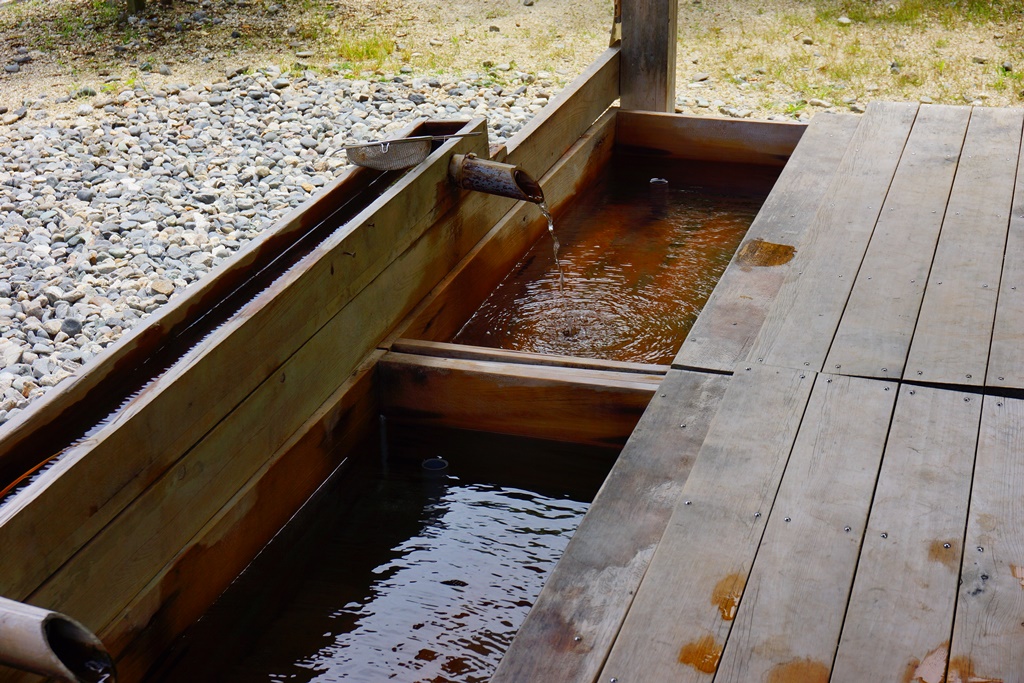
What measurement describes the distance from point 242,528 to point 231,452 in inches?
7.3

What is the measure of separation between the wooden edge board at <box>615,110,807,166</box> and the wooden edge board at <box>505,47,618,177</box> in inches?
7.2

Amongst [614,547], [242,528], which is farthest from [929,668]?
[242,528]

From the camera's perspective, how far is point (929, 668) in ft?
4.87

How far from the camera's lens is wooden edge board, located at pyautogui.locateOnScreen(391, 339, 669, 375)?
2.53 metres

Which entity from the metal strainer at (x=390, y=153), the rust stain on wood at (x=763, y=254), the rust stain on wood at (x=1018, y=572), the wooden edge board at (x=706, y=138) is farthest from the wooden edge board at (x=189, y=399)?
the wooden edge board at (x=706, y=138)

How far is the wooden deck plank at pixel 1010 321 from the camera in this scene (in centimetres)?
221

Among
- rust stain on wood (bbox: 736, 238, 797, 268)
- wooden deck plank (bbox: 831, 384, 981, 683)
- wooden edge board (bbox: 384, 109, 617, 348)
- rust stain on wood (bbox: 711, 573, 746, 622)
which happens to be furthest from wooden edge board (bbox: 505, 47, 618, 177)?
rust stain on wood (bbox: 711, 573, 746, 622)

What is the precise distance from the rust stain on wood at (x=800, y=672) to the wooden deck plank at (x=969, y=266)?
0.92 m

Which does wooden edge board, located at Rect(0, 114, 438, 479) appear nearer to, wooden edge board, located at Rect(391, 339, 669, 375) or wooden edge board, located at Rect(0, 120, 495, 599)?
wooden edge board, located at Rect(0, 120, 495, 599)

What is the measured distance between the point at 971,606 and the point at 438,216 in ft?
6.15

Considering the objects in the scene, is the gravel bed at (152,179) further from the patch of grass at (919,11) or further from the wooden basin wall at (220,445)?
the patch of grass at (919,11)

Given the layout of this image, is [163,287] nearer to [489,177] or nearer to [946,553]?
[489,177]

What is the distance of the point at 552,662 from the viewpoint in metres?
1.55

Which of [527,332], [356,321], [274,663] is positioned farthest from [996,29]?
[274,663]
